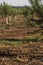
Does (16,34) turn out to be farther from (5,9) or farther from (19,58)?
(5,9)

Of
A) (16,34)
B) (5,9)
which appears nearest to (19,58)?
(16,34)

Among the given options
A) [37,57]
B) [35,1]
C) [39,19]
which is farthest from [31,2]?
[37,57]

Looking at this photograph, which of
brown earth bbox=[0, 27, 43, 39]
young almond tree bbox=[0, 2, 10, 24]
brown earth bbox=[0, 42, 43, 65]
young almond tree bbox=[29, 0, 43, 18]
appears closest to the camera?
brown earth bbox=[0, 42, 43, 65]

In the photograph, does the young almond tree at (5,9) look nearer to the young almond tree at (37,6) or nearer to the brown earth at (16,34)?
the brown earth at (16,34)

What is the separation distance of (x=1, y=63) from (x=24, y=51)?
2.65 meters

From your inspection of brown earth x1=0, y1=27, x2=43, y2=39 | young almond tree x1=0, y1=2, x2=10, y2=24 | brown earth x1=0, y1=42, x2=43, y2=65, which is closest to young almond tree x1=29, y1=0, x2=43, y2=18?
brown earth x1=0, y1=27, x2=43, y2=39

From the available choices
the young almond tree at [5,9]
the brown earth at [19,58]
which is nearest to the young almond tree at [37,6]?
the brown earth at [19,58]

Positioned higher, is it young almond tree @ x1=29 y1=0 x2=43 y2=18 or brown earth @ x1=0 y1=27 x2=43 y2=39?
young almond tree @ x1=29 y1=0 x2=43 y2=18

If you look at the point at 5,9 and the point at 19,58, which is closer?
the point at 19,58

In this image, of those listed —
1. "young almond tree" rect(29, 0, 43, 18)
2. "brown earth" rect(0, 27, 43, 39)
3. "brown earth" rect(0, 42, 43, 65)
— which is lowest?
"brown earth" rect(0, 27, 43, 39)

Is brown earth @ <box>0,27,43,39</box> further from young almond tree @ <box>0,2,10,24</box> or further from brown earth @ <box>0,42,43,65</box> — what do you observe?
young almond tree @ <box>0,2,10,24</box>

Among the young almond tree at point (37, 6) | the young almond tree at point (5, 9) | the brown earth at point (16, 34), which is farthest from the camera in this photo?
the young almond tree at point (5, 9)

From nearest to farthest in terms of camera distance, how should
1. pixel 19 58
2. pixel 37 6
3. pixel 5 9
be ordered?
pixel 19 58 < pixel 37 6 < pixel 5 9

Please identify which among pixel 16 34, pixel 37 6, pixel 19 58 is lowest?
pixel 16 34
